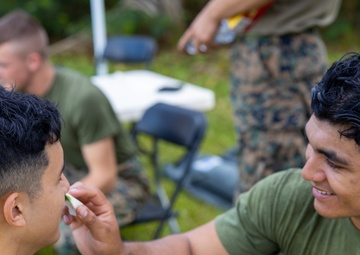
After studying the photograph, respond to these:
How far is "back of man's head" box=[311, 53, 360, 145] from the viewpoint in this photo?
1655 mm

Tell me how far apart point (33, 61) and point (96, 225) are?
5.73ft

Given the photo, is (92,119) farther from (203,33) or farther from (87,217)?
(87,217)

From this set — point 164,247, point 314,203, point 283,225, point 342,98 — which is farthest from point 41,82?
point 342,98

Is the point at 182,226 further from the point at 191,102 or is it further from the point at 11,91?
the point at 11,91

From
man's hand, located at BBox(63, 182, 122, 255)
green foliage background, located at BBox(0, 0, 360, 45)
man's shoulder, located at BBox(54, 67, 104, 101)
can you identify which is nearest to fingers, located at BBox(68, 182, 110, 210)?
man's hand, located at BBox(63, 182, 122, 255)

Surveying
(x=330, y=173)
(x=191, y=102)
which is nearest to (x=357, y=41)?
(x=191, y=102)

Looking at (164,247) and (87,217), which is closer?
(87,217)

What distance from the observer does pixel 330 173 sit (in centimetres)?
177

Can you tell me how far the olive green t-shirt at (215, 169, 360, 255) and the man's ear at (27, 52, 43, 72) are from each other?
1658 mm

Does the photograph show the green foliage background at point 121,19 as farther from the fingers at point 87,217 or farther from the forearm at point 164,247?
the fingers at point 87,217

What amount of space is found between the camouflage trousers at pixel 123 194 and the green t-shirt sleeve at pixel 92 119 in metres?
0.29

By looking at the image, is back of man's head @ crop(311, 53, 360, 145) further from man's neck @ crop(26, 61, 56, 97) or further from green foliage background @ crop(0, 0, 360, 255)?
green foliage background @ crop(0, 0, 360, 255)

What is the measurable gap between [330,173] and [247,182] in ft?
5.70

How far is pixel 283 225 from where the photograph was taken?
1.97m
